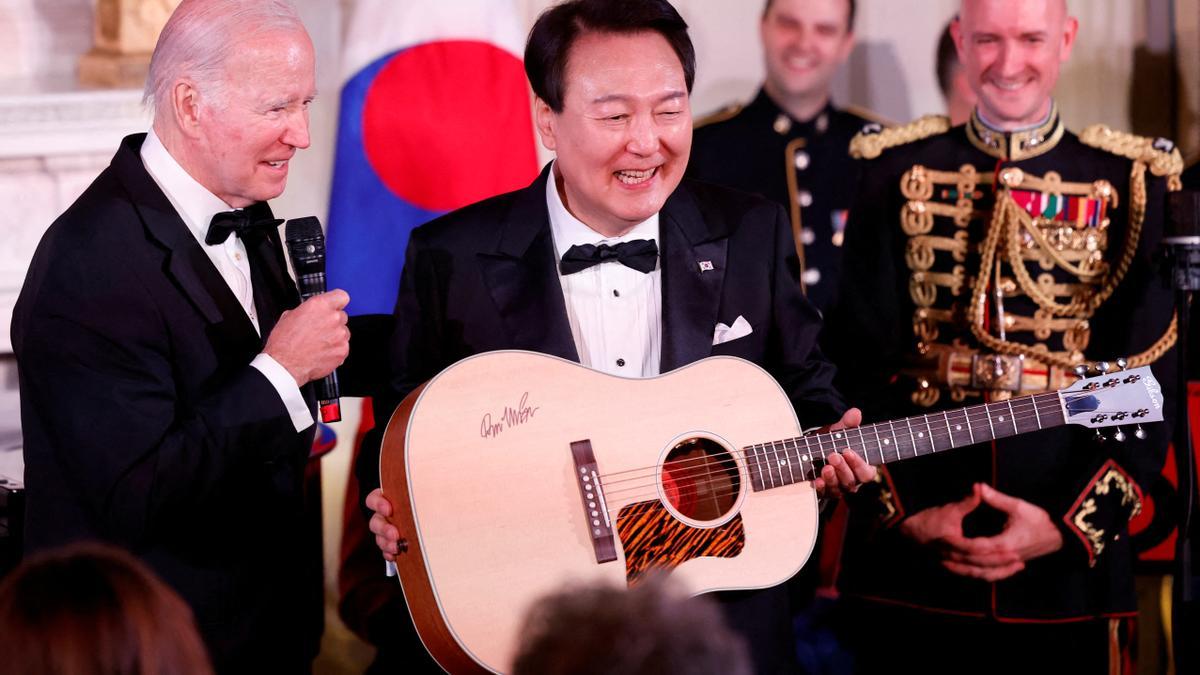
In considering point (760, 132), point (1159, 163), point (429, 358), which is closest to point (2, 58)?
point (429, 358)

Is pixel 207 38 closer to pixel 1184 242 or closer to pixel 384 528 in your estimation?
pixel 384 528

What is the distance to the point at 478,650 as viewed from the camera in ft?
7.61

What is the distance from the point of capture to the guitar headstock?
2707 mm

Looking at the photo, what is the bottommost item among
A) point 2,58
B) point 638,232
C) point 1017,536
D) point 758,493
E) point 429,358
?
point 1017,536

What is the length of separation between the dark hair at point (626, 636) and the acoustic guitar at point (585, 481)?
0.83 metres

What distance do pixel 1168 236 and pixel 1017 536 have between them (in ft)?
2.64

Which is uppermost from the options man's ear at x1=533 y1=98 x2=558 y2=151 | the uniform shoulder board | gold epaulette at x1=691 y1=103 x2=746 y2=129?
man's ear at x1=533 y1=98 x2=558 y2=151

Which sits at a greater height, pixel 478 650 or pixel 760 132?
pixel 760 132

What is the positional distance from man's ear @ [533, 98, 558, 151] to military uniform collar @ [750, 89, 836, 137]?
1621mm

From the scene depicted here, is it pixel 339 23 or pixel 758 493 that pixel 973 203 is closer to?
pixel 758 493

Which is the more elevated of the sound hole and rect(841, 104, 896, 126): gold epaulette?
rect(841, 104, 896, 126): gold epaulette

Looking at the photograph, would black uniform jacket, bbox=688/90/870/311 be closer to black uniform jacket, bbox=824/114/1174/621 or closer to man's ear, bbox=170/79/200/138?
black uniform jacket, bbox=824/114/1174/621

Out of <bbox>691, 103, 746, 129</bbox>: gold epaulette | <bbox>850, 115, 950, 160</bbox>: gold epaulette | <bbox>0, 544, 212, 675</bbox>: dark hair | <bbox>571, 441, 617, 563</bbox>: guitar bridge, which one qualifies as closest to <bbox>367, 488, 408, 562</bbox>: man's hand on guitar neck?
<bbox>571, 441, 617, 563</bbox>: guitar bridge
